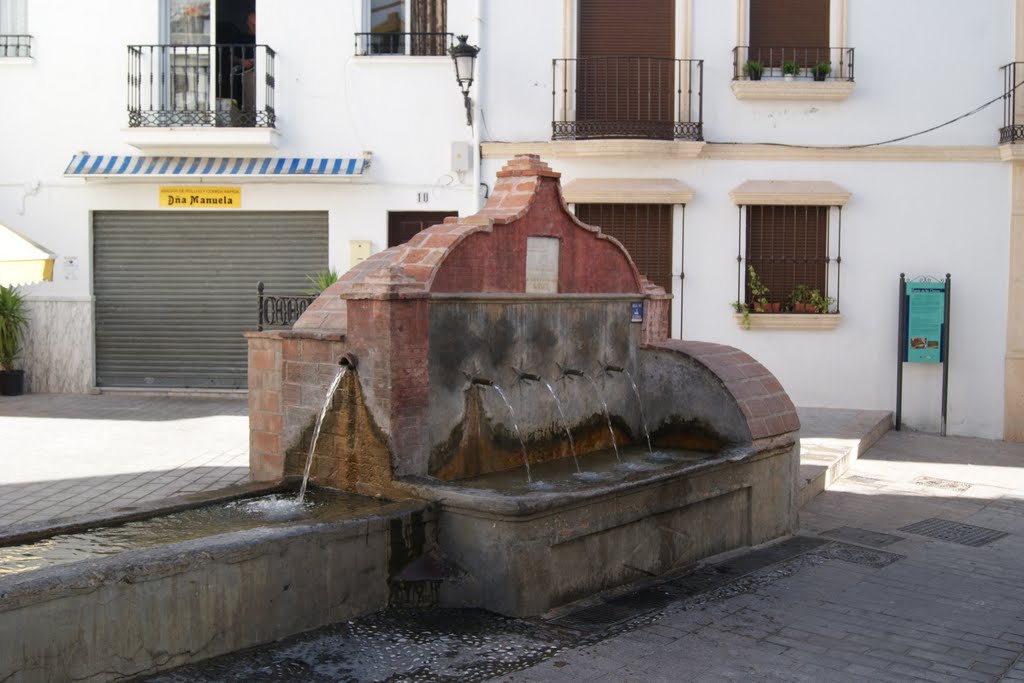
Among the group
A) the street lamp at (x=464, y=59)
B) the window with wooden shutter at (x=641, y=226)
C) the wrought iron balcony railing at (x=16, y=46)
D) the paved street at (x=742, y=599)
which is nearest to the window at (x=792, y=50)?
the window with wooden shutter at (x=641, y=226)

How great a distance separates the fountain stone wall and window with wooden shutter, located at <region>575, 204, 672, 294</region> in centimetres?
586

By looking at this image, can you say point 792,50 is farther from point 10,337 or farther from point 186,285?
point 10,337

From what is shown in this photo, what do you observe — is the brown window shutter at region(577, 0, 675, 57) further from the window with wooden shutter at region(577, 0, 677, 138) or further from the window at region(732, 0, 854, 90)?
the window at region(732, 0, 854, 90)

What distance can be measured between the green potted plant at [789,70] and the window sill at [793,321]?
329cm

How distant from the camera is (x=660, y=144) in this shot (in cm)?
1474

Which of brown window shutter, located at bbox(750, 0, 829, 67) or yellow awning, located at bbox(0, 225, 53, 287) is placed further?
brown window shutter, located at bbox(750, 0, 829, 67)

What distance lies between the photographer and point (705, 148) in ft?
49.6

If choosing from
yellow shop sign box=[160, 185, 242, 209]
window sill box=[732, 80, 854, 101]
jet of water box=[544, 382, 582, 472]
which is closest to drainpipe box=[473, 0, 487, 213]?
yellow shop sign box=[160, 185, 242, 209]

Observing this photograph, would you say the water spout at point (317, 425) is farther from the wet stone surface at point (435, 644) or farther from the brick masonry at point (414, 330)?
the wet stone surface at point (435, 644)

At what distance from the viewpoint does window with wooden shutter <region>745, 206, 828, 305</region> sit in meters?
15.2

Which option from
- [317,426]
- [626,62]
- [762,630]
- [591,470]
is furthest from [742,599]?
[626,62]

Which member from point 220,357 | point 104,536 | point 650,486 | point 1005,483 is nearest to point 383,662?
point 104,536

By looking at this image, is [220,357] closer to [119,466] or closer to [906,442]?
[119,466]

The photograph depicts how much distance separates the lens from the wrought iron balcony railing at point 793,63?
49.5 ft
